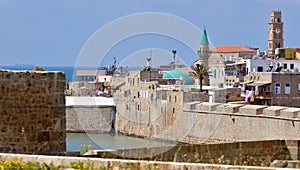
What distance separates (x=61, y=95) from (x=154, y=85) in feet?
117


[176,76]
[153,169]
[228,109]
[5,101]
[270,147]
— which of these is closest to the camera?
[153,169]

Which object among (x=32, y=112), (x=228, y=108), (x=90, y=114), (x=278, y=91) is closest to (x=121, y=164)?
(x=32, y=112)

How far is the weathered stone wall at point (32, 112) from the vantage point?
29.6ft

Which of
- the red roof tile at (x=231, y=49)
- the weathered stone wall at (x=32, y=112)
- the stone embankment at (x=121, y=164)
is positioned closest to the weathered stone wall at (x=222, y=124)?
the weathered stone wall at (x=32, y=112)

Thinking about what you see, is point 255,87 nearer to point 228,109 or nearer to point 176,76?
point 176,76

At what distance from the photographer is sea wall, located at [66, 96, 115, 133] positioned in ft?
149

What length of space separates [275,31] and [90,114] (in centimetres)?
4801

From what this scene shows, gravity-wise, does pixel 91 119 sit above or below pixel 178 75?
below

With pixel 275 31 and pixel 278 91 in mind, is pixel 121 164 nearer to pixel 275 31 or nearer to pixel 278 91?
pixel 278 91

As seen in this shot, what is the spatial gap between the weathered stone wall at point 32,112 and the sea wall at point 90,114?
34.7 m

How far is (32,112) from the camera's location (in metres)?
9.15

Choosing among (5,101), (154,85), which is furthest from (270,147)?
(154,85)

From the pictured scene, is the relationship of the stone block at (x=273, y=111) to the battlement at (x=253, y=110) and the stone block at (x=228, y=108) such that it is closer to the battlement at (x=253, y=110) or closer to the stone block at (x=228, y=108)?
the battlement at (x=253, y=110)

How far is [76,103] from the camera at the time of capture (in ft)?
154
